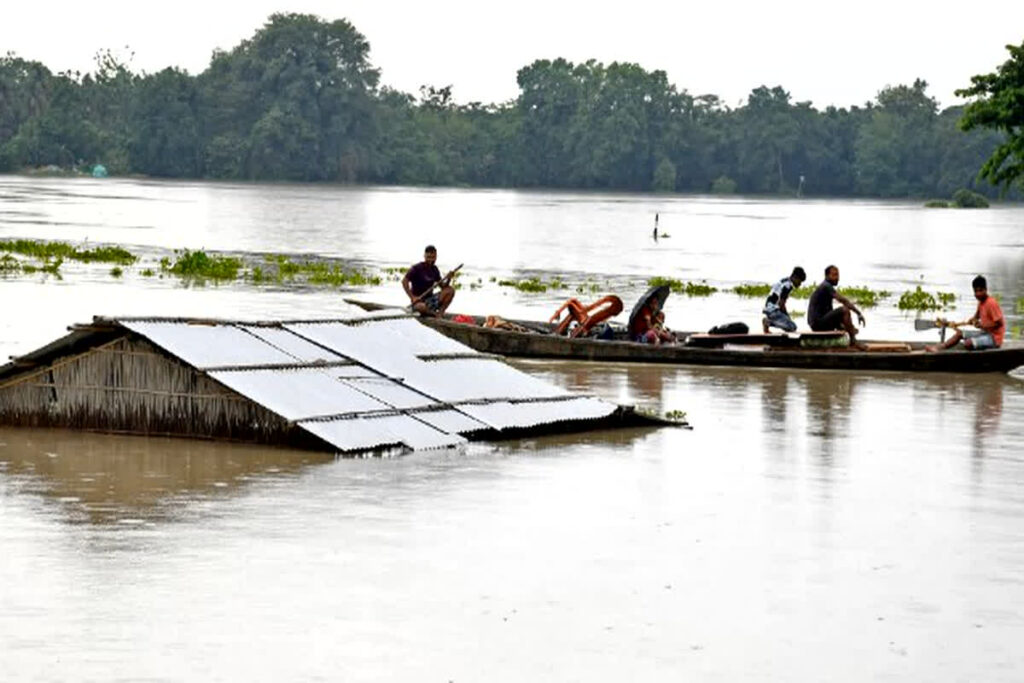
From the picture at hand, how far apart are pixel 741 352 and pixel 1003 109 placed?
34.7 metres

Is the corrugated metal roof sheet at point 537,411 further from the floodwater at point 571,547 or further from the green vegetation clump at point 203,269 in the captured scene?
the green vegetation clump at point 203,269

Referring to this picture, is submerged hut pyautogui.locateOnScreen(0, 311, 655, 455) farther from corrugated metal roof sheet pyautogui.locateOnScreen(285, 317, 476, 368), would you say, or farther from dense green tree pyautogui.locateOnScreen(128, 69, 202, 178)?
dense green tree pyautogui.locateOnScreen(128, 69, 202, 178)

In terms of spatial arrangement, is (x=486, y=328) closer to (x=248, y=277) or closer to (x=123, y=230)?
→ (x=248, y=277)

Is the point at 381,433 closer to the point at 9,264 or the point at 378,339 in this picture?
the point at 378,339

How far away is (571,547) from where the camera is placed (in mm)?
13023

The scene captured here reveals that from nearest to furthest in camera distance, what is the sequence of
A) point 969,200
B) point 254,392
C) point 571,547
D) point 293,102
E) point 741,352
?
point 571,547, point 254,392, point 741,352, point 969,200, point 293,102

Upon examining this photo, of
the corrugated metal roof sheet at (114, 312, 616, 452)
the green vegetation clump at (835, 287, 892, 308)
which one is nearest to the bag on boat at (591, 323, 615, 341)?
the corrugated metal roof sheet at (114, 312, 616, 452)

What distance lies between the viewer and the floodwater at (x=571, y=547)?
10.3 metres

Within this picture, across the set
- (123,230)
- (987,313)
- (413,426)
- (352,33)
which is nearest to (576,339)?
(987,313)

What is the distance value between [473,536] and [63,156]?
188 metres

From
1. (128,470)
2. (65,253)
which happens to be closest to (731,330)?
(128,470)

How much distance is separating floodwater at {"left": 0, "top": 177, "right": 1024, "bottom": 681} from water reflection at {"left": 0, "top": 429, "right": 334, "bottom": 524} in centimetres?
4

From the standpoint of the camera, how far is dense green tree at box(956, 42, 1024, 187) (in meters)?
56.0

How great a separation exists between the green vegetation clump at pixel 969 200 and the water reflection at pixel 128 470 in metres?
159
